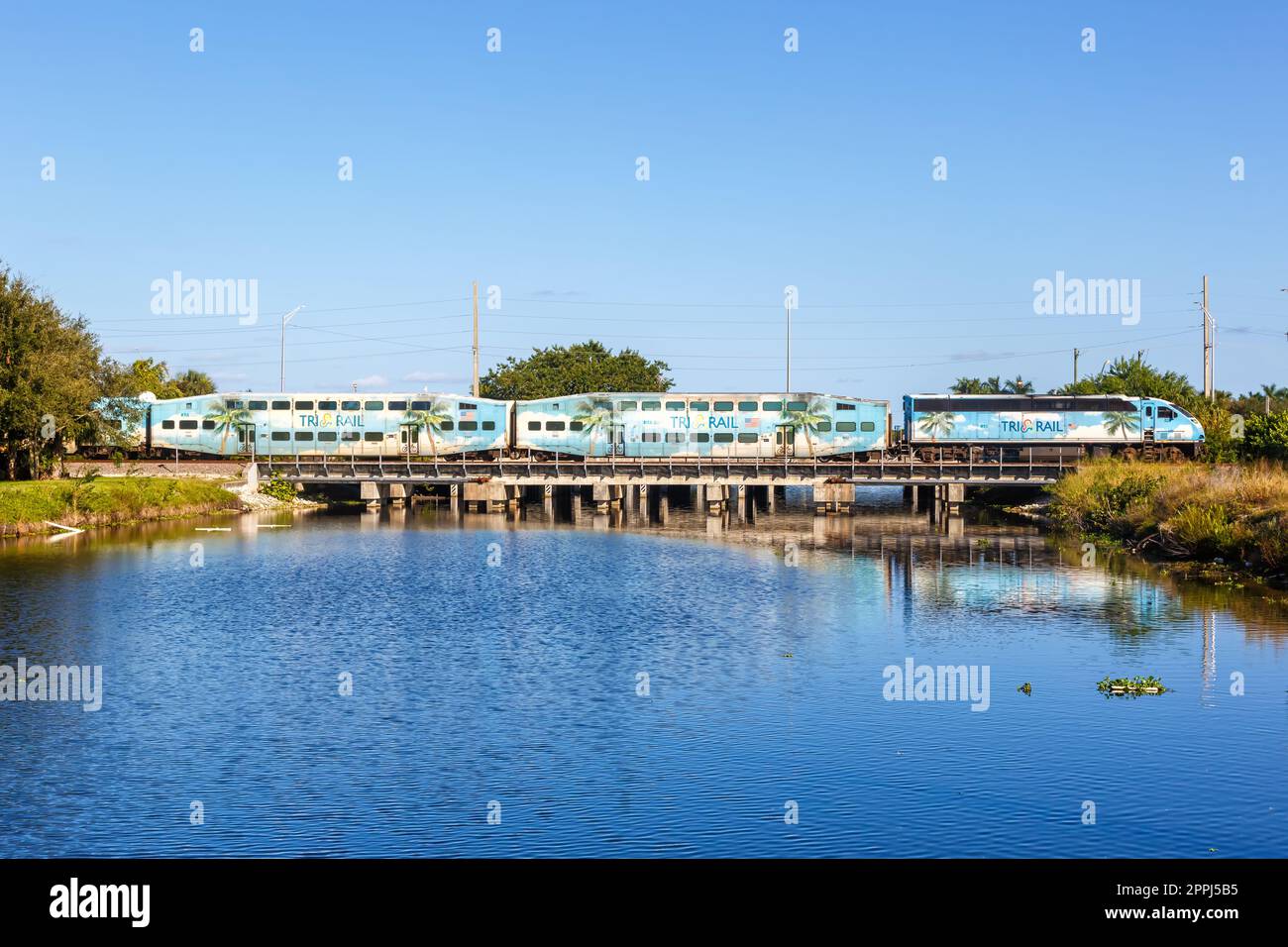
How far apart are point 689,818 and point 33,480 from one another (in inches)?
2544

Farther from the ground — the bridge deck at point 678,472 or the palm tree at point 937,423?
the palm tree at point 937,423

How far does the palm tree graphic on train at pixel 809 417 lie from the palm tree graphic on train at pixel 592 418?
12.7 meters

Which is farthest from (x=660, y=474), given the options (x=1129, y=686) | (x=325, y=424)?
(x=1129, y=686)

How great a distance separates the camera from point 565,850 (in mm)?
18453

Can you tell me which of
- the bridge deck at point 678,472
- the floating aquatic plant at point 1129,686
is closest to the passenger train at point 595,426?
the bridge deck at point 678,472

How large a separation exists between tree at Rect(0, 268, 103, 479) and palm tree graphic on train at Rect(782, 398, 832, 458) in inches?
1771

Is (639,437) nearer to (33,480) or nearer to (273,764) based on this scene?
(33,480)

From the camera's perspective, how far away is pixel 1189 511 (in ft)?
175

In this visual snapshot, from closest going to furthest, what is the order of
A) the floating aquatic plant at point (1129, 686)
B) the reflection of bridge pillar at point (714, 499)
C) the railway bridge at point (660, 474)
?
the floating aquatic plant at point (1129, 686), the railway bridge at point (660, 474), the reflection of bridge pillar at point (714, 499)

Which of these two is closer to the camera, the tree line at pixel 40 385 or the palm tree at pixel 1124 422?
the tree line at pixel 40 385

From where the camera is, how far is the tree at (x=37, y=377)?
70.4m

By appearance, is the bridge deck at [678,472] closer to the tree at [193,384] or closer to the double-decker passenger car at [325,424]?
the double-decker passenger car at [325,424]

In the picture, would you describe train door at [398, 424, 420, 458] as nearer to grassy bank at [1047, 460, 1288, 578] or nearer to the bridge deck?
the bridge deck
